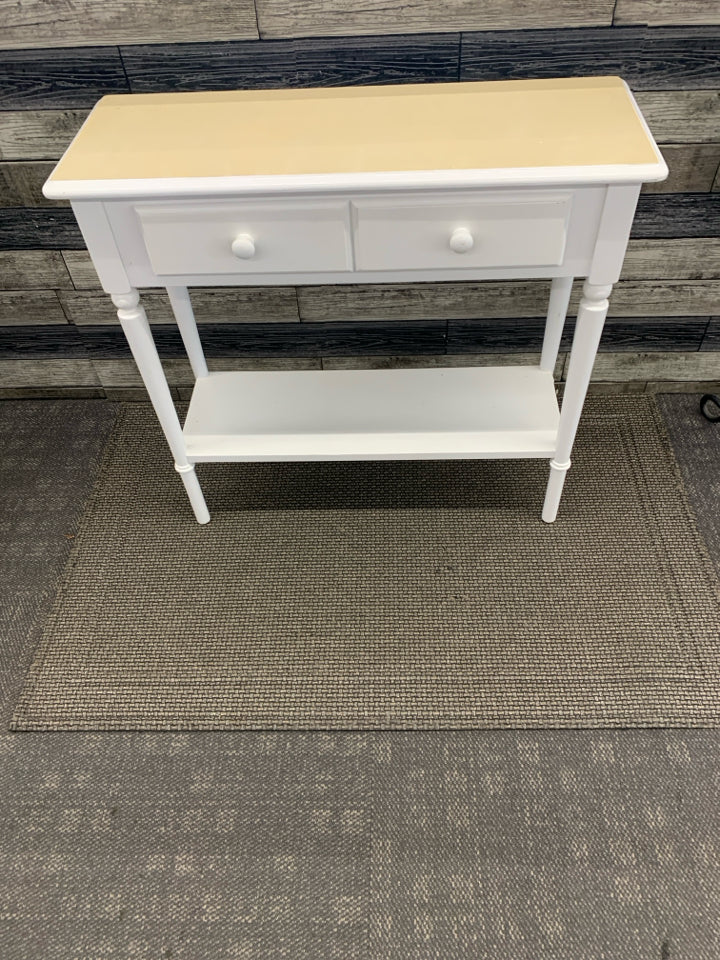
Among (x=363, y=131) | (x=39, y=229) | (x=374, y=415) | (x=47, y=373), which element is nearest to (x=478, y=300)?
(x=374, y=415)

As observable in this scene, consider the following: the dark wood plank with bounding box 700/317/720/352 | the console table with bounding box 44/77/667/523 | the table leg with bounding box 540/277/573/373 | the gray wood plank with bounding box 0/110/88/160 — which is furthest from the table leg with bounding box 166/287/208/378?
the dark wood plank with bounding box 700/317/720/352

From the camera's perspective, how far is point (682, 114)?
141cm

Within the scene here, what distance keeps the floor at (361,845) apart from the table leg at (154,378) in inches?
19.9

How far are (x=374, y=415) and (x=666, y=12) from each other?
882 mm

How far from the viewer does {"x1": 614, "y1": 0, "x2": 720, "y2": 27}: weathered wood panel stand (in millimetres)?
1280

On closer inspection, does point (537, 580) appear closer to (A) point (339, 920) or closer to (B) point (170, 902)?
(A) point (339, 920)

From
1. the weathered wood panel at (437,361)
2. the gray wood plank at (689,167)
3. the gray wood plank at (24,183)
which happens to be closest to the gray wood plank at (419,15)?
the gray wood plank at (689,167)

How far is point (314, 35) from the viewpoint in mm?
1328

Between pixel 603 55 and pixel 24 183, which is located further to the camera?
pixel 24 183

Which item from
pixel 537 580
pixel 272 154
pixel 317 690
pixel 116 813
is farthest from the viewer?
pixel 537 580

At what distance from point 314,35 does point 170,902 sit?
1483 mm

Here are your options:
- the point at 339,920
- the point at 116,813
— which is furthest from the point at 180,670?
the point at 339,920

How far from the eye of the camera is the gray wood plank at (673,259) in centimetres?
159

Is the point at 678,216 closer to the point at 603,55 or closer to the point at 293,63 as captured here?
the point at 603,55
